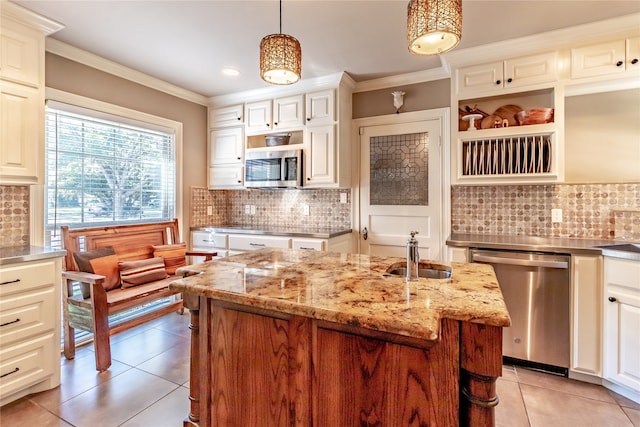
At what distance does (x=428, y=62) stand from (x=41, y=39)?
3173 mm

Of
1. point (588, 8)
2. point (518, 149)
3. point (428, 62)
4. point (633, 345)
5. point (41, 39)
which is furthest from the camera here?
point (428, 62)

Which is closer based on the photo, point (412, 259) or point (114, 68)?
point (412, 259)

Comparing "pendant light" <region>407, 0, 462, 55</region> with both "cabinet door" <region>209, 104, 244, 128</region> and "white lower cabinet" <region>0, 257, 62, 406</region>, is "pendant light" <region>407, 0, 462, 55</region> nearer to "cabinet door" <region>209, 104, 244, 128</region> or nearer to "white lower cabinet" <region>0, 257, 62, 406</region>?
"white lower cabinet" <region>0, 257, 62, 406</region>

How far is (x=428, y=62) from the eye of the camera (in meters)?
2.98

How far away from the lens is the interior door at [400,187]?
320 cm

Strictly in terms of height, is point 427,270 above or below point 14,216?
below

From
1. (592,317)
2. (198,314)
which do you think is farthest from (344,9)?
(592,317)

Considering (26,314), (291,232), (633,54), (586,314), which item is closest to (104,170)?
(26,314)

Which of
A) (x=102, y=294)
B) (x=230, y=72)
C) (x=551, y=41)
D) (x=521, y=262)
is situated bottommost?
(x=102, y=294)

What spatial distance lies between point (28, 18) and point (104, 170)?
1.29m

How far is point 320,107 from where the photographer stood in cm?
337

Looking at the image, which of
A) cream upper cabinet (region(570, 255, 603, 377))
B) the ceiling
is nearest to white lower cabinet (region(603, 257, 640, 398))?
cream upper cabinet (region(570, 255, 603, 377))

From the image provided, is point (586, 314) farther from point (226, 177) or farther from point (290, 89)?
point (226, 177)

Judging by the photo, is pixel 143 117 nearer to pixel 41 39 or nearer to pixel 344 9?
pixel 41 39
